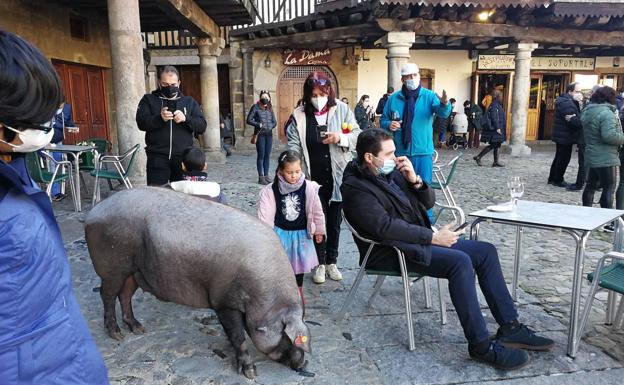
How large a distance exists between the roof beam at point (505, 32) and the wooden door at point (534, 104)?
3833 millimetres

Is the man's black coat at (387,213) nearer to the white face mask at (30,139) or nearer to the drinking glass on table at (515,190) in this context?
the drinking glass on table at (515,190)

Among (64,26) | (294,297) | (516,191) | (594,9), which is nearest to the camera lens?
(294,297)

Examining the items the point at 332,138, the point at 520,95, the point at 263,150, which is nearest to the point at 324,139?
the point at 332,138

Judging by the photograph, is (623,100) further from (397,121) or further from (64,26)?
(64,26)

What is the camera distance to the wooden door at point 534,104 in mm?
17484

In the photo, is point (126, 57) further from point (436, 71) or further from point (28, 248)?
point (436, 71)

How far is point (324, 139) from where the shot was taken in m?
3.92

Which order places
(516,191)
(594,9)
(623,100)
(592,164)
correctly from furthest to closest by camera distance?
(594,9) < (623,100) < (592,164) < (516,191)

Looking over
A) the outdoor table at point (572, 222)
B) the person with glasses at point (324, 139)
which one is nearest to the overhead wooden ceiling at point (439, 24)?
the person with glasses at point (324, 139)

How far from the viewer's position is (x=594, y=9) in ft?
39.7

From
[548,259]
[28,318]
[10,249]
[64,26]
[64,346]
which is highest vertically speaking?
[64,26]

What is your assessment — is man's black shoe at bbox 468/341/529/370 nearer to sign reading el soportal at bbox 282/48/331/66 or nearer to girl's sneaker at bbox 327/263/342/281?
girl's sneaker at bbox 327/263/342/281

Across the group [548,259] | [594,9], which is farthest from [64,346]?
[594,9]

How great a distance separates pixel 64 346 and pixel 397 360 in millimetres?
2116
